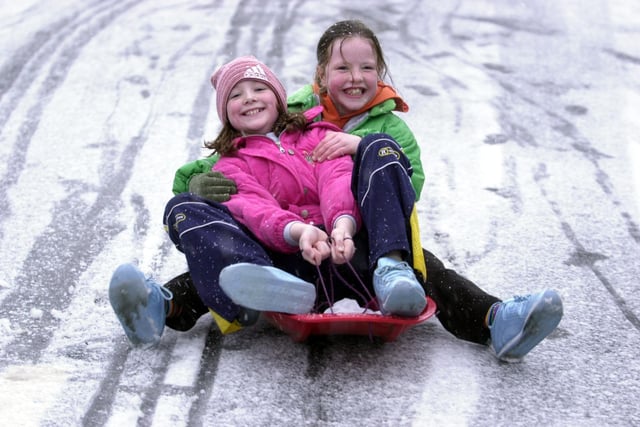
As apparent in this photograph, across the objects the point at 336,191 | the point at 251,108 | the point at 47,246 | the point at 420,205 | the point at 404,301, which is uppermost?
the point at 251,108

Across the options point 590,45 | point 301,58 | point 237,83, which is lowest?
point 590,45

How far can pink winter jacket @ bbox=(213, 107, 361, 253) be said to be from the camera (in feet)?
8.53

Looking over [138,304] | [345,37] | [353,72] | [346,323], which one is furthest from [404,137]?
[138,304]

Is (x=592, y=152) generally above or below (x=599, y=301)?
below

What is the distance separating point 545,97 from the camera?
5.11m

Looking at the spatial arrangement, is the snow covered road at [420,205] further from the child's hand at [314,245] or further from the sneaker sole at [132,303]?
the child's hand at [314,245]

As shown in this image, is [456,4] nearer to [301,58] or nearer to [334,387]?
[301,58]

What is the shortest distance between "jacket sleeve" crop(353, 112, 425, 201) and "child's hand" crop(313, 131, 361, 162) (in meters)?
0.16

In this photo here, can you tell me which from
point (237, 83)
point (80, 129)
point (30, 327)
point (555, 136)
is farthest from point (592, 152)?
point (30, 327)

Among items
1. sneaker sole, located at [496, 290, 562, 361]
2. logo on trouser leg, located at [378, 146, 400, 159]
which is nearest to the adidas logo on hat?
logo on trouser leg, located at [378, 146, 400, 159]

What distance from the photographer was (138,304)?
251 cm

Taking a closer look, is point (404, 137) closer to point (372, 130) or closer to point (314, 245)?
point (372, 130)

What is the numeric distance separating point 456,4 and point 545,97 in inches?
69.5

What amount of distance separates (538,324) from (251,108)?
1.10m
